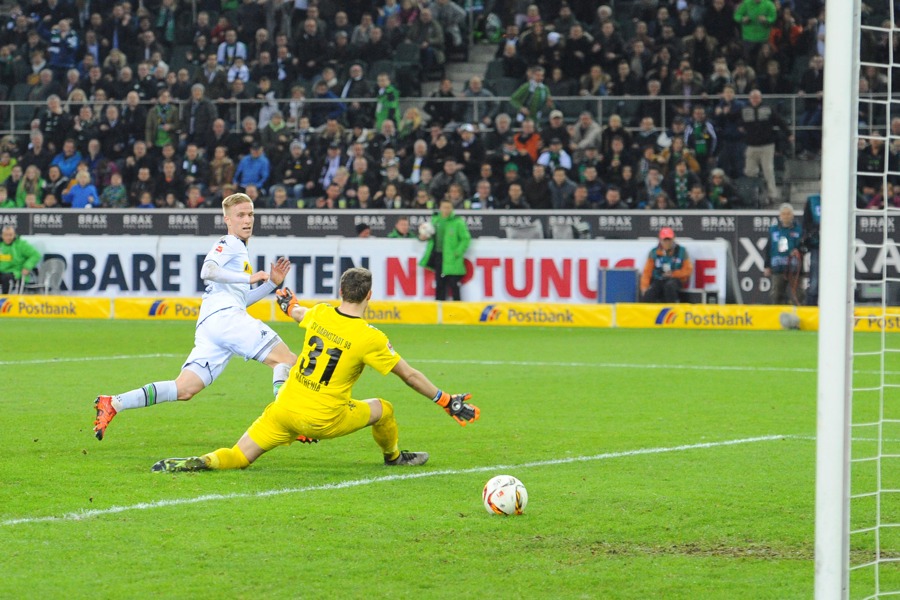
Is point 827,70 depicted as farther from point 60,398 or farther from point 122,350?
point 122,350

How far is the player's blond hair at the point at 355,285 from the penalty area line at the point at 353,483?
1099mm

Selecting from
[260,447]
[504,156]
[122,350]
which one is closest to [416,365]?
[122,350]

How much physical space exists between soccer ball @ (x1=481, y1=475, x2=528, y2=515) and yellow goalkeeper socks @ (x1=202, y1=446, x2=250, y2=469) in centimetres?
193

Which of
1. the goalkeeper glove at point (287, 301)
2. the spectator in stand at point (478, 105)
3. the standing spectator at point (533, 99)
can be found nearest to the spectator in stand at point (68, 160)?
the spectator in stand at point (478, 105)

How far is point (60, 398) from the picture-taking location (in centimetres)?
1278

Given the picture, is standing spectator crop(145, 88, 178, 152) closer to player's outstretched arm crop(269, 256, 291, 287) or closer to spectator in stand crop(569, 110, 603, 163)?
spectator in stand crop(569, 110, 603, 163)

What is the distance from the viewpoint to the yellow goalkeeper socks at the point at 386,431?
8.80m

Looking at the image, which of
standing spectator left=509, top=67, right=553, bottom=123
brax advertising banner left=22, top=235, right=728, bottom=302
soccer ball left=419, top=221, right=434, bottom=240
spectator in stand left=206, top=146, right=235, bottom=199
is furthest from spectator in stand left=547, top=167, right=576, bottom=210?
spectator in stand left=206, top=146, right=235, bottom=199

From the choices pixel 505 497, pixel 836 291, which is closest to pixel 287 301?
pixel 505 497

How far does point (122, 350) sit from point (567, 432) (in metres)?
8.80

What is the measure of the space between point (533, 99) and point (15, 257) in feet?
31.9

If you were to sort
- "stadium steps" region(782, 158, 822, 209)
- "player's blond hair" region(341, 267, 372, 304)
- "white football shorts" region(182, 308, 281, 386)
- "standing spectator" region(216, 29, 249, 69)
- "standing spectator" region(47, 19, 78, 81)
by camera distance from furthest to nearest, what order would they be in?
"standing spectator" region(47, 19, 78, 81) → "standing spectator" region(216, 29, 249, 69) → "stadium steps" region(782, 158, 822, 209) → "white football shorts" region(182, 308, 281, 386) → "player's blond hair" region(341, 267, 372, 304)

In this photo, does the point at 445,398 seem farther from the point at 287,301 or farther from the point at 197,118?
the point at 197,118

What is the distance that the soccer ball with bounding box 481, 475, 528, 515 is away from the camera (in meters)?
7.32
